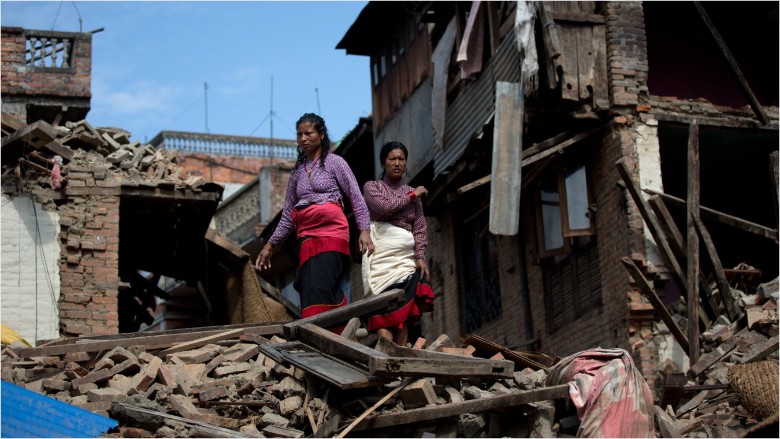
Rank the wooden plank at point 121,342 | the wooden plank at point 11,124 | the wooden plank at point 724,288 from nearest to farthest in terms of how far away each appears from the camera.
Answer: the wooden plank at point 121,342, the wooden plank at point 724,288, the wooden plank at point 11,124

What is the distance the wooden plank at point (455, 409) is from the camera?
7066mm

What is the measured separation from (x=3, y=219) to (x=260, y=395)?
710cm

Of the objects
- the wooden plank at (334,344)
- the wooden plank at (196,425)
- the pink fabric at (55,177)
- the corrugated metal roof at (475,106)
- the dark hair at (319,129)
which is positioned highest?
the corrugated metal roof at (475,106)

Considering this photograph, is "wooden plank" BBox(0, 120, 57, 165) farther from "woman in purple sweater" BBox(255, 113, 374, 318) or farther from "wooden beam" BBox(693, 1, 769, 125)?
"wooden beam" BBox(693, 1, 769, 125)

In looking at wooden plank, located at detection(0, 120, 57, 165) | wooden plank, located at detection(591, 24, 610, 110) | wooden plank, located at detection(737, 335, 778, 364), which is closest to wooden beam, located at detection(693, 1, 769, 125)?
wooden plank, located at detection(591, 24, 610, 110)

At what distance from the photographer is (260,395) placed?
7.68 meters

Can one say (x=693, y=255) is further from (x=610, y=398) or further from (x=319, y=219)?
(x=610, y=398)

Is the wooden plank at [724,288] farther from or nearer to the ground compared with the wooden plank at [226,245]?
nearer to the ground

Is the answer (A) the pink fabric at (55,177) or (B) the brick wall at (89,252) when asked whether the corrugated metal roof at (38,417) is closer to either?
(B) the brick wall at (89,252)

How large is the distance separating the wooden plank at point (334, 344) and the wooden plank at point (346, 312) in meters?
0.08

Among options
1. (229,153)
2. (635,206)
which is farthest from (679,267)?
(229,153)

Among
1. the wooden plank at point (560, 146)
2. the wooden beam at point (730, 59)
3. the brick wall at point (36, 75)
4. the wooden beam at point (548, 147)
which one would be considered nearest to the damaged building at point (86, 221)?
the brick wall at point (36, 75)

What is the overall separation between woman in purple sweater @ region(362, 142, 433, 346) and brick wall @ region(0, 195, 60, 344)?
18.8 feet

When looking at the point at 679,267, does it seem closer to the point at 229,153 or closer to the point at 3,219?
the point at 3,219
